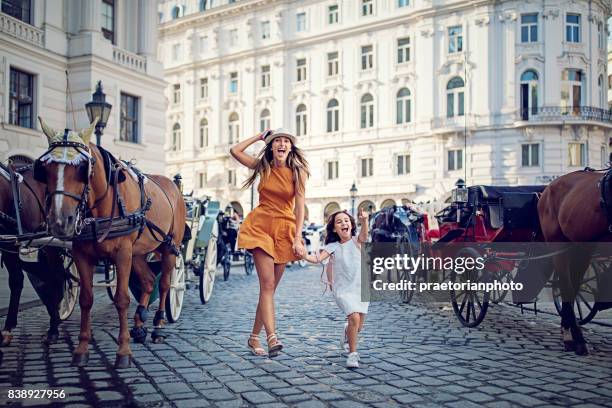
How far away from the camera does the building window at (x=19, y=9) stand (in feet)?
59.4

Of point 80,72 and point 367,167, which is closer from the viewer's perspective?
point 80,72

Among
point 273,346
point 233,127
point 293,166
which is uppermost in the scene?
point 233,127

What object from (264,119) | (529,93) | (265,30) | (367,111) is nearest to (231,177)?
(264,119)

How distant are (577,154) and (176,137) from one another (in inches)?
1171

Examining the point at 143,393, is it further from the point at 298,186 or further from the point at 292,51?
the point at 292,51

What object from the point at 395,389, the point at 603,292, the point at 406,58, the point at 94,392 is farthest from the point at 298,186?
the point at 406,58

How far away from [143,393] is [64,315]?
3897 mm

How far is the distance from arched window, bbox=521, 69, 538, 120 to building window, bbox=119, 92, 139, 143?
2248 cm

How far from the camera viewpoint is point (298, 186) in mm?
5590

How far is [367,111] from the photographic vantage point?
40.7m

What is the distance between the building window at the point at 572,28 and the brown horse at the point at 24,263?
35190mm

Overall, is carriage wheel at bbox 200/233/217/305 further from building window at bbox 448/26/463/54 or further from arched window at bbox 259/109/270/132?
arched window at bbox 259/109/270/132

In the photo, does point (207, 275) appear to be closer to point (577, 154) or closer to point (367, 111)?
point (577, 154)

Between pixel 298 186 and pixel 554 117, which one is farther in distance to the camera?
pixel 554 117
